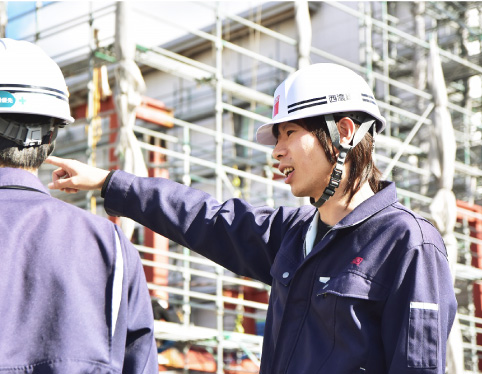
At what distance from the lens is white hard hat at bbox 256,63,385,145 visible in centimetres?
296

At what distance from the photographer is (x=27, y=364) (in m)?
2.12

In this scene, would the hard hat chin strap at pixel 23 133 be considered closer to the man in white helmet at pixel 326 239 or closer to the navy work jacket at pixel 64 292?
the navy work jacket at pixel 64 292

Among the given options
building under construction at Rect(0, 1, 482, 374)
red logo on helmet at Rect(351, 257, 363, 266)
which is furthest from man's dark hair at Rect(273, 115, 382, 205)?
building under construction at Rect(0, 1, 482, 374)

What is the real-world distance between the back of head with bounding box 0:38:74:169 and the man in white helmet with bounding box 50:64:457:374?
0.51 metres

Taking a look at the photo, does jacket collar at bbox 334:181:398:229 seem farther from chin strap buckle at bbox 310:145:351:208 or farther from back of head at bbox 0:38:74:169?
back of head at bbox 0:38:74:169

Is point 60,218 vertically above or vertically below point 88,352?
above

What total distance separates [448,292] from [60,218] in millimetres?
1116

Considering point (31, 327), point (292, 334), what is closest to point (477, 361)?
point (292, 334)

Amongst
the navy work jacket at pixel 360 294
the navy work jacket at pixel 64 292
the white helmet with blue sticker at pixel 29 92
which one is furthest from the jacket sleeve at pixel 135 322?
the navy work jacket at pixel 360 294

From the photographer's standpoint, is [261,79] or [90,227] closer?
[90,227]

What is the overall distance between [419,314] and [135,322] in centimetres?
78

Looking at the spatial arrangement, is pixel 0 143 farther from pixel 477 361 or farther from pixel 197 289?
pixel 197 289

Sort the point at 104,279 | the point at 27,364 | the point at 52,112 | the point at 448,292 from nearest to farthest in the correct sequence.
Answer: the point at 27,364 < the point at 104,279 < the point at 52,112 < the point at 448,292

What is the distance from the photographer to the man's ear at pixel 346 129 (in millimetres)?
2967
